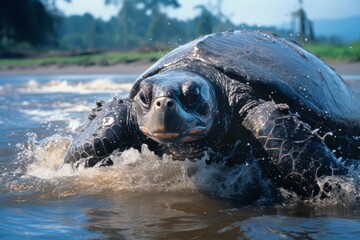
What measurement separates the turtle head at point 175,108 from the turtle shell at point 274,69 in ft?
1.30

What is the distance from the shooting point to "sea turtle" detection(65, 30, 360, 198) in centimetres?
281

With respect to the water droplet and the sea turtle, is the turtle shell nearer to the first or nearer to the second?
the sea turtle

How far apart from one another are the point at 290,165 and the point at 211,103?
0.53 m

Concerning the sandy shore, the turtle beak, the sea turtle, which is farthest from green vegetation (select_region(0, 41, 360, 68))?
the turtle beak


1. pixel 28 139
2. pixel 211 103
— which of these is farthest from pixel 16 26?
pixel 211 103

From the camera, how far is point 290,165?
2850 mm

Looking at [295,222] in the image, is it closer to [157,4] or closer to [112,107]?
[112,107]

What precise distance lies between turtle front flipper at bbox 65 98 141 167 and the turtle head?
1.43ft

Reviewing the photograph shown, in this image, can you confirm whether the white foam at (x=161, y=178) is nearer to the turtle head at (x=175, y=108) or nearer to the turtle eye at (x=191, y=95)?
the turtle head at (x=175, y=108)

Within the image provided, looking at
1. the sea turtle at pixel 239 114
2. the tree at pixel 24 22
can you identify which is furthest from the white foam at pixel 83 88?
the tree at pixel 24 22

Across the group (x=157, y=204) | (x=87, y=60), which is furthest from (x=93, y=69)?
(x=157, y=204)

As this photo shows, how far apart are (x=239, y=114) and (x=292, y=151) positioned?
0.48 meters

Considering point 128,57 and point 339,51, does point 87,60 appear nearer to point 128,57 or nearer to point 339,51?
point 128,57

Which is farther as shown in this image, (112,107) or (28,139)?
(28,139)
